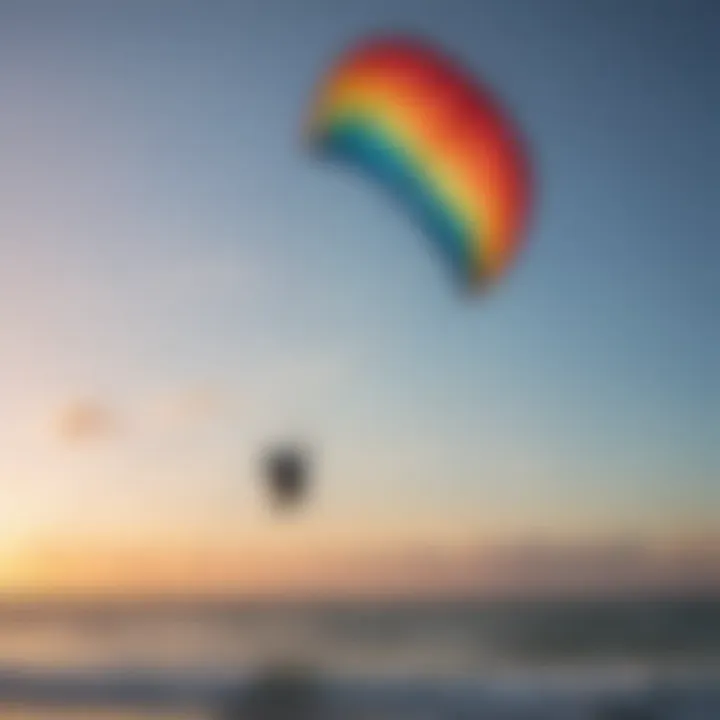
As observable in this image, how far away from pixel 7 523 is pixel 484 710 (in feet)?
2.53

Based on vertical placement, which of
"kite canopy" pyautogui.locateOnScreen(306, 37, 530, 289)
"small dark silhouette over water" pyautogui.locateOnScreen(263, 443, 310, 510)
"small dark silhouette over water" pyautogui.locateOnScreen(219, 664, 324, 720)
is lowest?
"small dark silhouette over water" pyautogui.locateOnScreen(219, 664, 324, 720)

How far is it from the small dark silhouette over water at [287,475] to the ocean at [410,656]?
6.2 inches

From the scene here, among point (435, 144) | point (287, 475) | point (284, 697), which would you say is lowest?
point (284, 697)

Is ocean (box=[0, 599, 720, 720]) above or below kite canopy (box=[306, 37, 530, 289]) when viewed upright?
below

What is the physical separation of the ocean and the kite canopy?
509 mm

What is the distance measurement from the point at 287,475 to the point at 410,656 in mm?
317

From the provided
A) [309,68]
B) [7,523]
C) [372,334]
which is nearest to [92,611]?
[7,523]

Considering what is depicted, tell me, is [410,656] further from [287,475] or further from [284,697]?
[287,475]

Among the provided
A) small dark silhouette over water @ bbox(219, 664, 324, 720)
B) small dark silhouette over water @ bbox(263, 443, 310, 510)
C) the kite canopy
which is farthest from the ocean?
the kite canopy

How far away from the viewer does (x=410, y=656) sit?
1827 millimetres

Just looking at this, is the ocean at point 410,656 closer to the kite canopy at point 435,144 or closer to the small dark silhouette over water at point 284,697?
the small dark silhouette over water at point 284,697

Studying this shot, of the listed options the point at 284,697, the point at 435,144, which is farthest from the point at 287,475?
the point at 435,144

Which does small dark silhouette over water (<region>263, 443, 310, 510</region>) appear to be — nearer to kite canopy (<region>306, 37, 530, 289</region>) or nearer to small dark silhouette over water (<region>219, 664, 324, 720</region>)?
small dark silhouette over water (<region>219, 664, 324, 720</region>)

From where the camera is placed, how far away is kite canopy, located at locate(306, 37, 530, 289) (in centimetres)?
186
